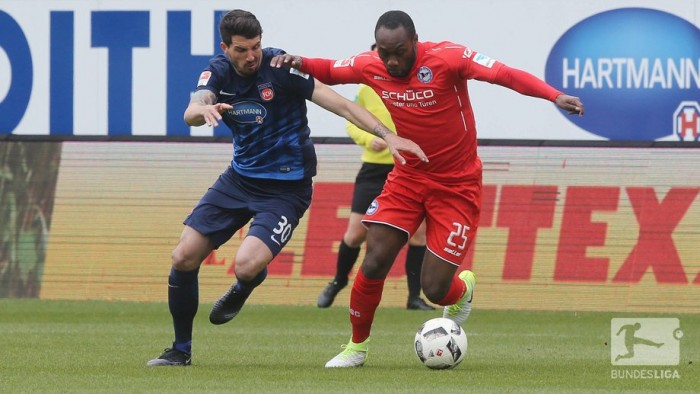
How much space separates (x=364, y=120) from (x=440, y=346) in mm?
1413

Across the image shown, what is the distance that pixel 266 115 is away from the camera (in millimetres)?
8930

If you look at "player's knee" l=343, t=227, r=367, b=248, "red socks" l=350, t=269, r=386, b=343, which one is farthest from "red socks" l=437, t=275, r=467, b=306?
"player's knee" l=343, t=227, r=367, b=248

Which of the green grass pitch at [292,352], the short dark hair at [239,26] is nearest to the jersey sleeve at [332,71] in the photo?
the short dark hair at [239,26]

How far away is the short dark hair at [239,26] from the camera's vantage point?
339 inches

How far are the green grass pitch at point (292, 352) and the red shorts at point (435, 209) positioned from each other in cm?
77

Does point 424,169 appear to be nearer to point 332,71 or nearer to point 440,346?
point 332,71

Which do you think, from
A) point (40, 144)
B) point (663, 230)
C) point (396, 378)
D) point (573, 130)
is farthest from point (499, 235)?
point (396, 378)

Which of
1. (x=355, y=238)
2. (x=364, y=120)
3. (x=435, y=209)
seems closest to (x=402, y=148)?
(x=364, y=120)

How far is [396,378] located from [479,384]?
1.71 feet

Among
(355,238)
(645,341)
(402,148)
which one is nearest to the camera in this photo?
(402,148)

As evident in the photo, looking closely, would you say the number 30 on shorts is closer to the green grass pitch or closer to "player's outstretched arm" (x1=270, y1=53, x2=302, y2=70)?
the green grass pitch

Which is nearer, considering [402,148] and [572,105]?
[572,105]

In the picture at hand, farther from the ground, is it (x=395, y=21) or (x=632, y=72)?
(x=632, y=72)

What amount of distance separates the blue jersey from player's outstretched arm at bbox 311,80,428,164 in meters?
0.09
